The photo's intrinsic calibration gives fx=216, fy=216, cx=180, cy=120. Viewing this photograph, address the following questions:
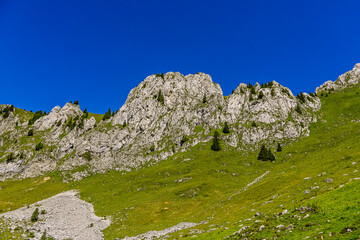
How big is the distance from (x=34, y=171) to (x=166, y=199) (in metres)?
102

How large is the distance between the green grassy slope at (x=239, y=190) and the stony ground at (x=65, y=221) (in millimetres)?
3526

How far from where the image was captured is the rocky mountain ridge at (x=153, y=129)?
432 feet

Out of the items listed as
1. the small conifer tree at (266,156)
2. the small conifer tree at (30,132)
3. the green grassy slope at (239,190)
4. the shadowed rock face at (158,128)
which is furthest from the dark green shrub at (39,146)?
the small conifer tree at (266,156)

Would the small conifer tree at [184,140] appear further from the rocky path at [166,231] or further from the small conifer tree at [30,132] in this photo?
the small conifer tree at [30,132]

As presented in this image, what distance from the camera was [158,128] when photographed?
161 m

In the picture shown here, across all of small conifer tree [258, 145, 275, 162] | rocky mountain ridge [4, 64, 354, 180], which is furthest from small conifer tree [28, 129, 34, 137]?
small conifer tree [258, 145, 275, 162]

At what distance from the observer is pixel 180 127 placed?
155000mm

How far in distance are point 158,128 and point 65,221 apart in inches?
4147

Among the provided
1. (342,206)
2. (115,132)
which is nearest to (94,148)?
(115,132)

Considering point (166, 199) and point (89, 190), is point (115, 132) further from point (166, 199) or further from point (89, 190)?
point (166, 199)

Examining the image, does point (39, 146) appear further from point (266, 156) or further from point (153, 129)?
point (266, 156)

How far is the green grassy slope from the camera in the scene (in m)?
22.6

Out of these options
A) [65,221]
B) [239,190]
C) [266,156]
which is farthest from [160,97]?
[65,221]

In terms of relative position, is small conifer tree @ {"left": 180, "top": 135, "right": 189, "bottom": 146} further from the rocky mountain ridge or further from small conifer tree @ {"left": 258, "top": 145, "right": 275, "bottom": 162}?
small conifer tree @ {"left": 258, "top": 145, "right": 275, "bottom": 162}
